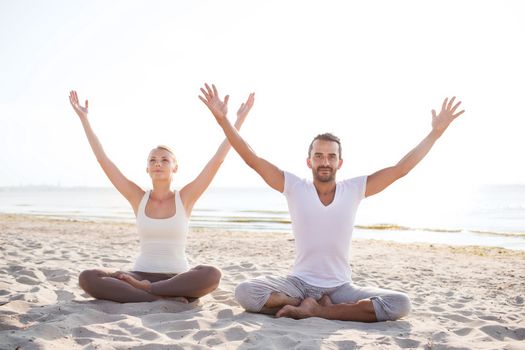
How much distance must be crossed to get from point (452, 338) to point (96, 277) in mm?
3279

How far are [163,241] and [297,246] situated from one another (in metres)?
1.36

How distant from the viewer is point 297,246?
4598mm

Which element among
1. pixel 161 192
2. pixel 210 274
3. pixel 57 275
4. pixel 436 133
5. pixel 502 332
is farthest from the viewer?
pixel 57 275

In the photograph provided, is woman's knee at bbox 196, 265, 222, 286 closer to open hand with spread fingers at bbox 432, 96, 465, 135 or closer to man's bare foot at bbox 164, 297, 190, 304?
man's bare foot at bbox 164, 297, 190, 304

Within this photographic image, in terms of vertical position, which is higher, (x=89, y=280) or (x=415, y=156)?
(x=415, y=156)

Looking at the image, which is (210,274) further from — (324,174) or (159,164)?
(324,174)

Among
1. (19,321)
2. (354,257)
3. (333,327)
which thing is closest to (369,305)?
(333,327)

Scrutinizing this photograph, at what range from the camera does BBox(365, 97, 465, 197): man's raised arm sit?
457cm

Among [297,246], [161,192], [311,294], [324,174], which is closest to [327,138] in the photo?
[324,174]

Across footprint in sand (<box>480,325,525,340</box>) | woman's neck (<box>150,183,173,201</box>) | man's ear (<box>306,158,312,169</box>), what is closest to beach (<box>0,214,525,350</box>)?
footprint in sand (<box>480,325,525,340</box>)

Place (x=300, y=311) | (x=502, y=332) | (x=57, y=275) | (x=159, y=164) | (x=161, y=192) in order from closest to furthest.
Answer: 1. (x=502, y=332)
2. (x=300, y=311)
3. (x=159, y=164)
4. (x=161, y=192)
5. (x=57, y=275)

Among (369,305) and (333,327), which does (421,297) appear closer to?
(369,305)

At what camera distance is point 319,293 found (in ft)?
15.0

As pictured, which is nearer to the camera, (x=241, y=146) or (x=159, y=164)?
(x=241, y=146)
